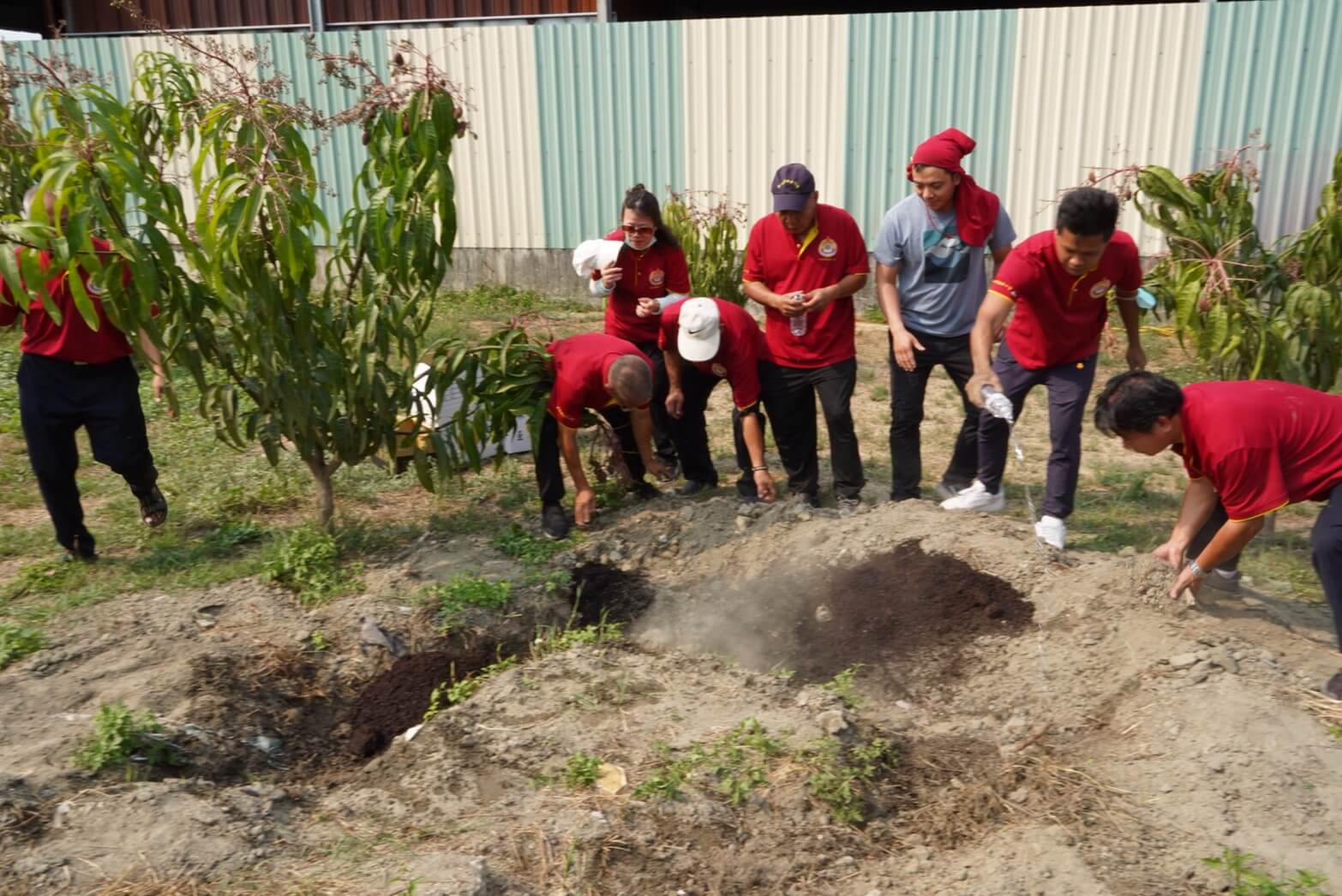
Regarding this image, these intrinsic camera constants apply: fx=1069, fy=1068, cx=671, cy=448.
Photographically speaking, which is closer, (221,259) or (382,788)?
(382,788)

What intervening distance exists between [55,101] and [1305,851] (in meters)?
5.02

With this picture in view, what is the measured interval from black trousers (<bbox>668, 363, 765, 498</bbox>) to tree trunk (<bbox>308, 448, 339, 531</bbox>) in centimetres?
177

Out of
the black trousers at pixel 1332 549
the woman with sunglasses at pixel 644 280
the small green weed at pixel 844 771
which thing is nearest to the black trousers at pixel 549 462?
the woman with sunglasses at pixel 644 280

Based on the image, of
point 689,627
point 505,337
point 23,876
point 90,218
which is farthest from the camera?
point 505,337

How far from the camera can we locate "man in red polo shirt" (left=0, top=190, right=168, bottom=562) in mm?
4680

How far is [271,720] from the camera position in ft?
12.7

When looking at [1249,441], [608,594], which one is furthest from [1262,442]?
[608,594]

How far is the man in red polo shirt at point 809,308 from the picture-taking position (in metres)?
5.11

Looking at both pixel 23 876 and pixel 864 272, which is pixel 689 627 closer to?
pixel 864 272

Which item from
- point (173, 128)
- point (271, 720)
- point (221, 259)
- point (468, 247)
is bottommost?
point (271, 720)

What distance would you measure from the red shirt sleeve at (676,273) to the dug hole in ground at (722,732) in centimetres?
142

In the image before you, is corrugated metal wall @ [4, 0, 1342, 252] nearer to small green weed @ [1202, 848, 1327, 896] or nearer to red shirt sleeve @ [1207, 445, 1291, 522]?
red shirt sleeve @ [1207, 445, 1291, 522]

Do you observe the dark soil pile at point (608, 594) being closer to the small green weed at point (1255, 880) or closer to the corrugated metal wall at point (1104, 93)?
the small green weed at point (1255, 880)

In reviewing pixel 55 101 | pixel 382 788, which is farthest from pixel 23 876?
pixel 55 101
